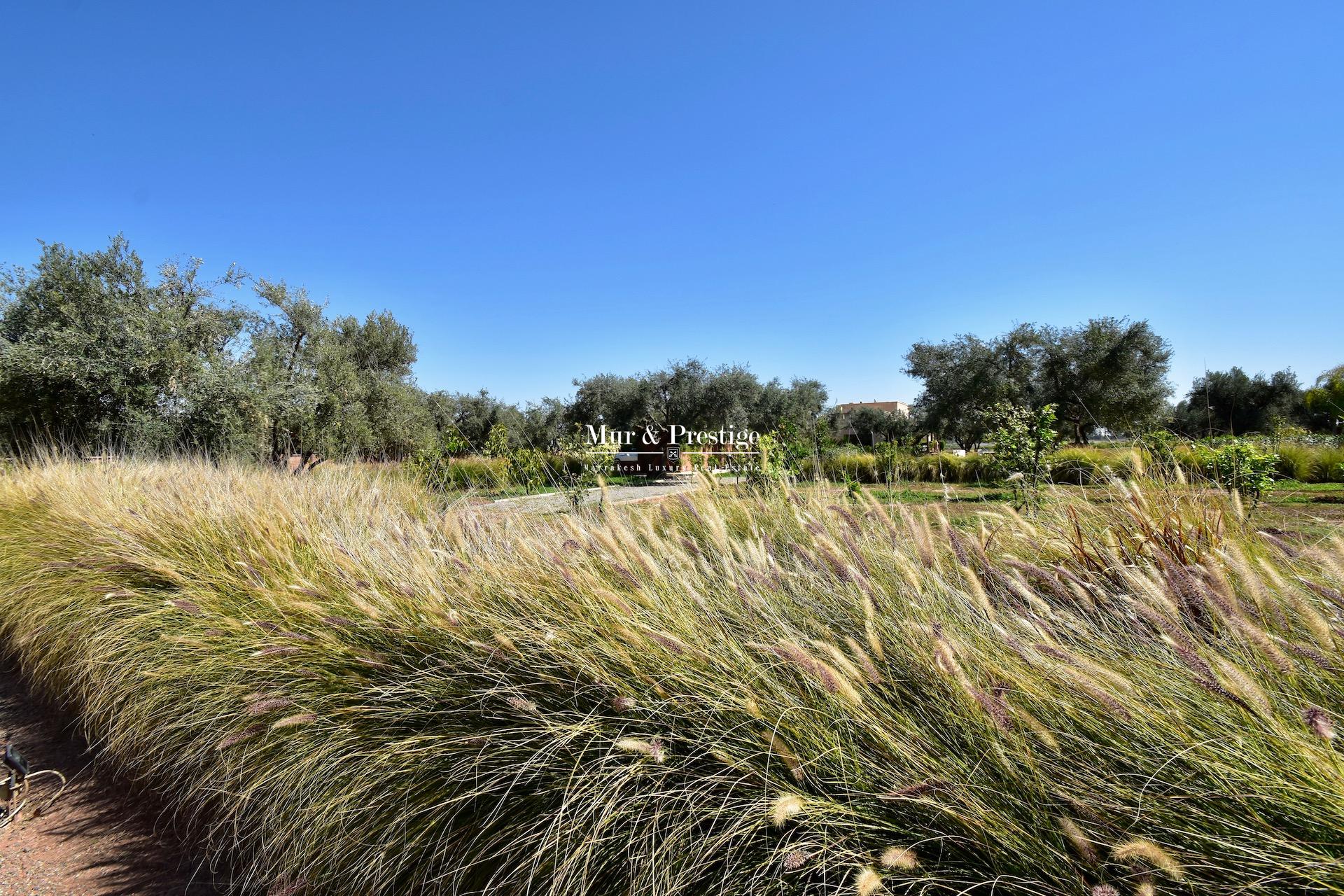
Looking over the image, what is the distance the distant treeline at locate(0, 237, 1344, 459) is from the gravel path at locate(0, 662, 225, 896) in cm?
266

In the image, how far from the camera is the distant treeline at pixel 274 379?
444 inches

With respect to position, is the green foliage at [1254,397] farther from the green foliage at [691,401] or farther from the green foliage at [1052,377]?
the green foliage at [691,401]

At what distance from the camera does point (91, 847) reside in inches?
97.7

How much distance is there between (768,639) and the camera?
69.1 inches

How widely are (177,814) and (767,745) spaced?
2585 mm

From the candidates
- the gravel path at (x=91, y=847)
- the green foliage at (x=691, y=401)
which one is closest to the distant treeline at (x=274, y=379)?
the gravel path at (x=91, y=847)

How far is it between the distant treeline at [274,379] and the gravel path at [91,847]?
8.72 feet

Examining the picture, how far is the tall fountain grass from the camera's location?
1.10m

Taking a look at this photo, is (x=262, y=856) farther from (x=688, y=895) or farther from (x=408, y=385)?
(x=408, y=385)

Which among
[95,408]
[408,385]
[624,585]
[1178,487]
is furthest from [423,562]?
[408,385]

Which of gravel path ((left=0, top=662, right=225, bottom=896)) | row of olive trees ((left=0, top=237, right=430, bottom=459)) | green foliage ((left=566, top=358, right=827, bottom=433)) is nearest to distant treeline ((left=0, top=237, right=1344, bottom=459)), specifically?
row of olive trees ((left=0, top=237, right=430, bottom=459))

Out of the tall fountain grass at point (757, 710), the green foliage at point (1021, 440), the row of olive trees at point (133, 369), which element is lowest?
the tall fountain grass at point (757, 710)

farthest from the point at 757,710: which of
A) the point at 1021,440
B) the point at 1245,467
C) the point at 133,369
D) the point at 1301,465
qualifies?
the point at 1301,465

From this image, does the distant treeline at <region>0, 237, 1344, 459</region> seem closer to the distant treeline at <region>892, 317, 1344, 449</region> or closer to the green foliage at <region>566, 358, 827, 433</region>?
the distant treeline at <region>892, 317, 1344, 449</region>
